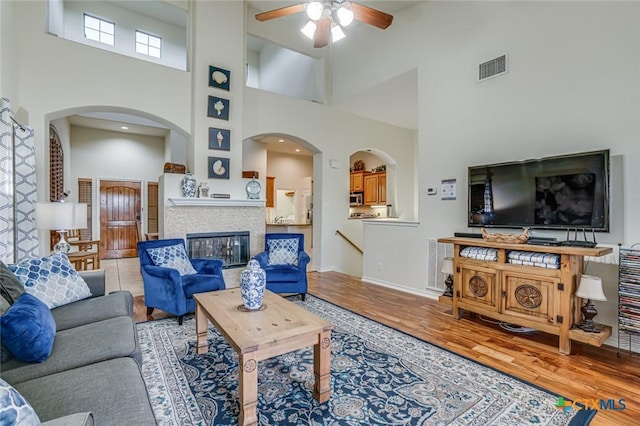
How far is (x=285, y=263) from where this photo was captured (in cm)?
438

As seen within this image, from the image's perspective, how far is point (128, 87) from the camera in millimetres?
4355

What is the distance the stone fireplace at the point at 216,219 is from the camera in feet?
14.9

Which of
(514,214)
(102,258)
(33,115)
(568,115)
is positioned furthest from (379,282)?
(102,258)

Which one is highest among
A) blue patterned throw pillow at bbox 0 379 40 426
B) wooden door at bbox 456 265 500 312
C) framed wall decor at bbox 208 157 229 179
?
framed wall decor at bbox 208 157 229 179

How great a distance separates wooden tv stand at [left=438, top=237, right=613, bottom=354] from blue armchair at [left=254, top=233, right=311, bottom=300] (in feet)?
6.19

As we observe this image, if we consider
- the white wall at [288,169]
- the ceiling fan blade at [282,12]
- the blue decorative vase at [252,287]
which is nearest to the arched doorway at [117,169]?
the white wall at [288,169]

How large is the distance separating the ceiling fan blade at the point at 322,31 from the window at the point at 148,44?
17.2ft

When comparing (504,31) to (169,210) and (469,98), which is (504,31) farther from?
(169,210)

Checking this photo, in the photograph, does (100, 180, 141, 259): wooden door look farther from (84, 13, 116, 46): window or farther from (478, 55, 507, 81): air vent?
(478, 55, 507, 81): air vent

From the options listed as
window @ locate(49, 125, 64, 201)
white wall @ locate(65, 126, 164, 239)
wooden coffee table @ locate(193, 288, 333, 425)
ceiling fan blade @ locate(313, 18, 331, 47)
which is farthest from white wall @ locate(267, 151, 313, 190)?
wooden coffee table @ locate(193, 288, 333, 425)

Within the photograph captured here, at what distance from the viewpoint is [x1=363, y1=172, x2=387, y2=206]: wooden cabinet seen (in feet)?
24.9

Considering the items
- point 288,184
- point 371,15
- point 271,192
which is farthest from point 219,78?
point 288,184

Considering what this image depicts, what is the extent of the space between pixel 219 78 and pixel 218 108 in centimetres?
50

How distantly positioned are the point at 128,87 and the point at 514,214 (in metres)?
5.31
